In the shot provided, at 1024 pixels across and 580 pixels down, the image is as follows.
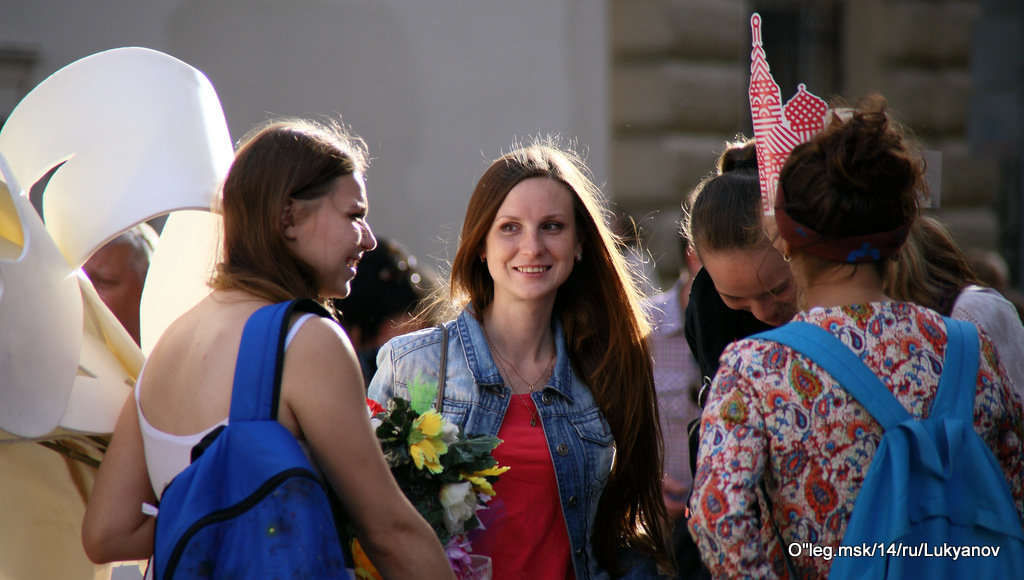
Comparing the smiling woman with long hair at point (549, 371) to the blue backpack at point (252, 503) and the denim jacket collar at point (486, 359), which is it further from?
the blue backpack at point (252, 503)

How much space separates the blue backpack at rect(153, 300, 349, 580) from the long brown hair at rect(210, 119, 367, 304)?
0.71 ft

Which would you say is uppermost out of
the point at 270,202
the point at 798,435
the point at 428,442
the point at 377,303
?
the point at 270,202

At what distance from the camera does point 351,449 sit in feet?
6.31

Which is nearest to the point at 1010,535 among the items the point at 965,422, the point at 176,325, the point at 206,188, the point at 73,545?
the point at 965,422

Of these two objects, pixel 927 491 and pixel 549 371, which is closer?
pixel 927 491

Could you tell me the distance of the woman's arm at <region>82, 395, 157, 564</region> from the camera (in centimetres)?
206

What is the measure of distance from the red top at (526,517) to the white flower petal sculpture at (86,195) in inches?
39.1

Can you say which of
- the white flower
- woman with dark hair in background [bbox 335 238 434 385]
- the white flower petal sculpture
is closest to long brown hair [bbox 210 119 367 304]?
the white flower petal sculpture

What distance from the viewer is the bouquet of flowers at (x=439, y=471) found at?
2289 mm

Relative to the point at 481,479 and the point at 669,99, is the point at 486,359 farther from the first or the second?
the point at 669,99

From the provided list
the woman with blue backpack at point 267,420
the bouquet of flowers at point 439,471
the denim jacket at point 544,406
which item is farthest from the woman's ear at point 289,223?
the denim jacket at point 544,406

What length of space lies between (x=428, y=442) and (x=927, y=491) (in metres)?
1.03

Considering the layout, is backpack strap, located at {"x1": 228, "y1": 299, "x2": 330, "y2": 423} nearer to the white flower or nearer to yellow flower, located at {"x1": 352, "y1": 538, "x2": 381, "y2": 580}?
yellow flower, located at {"x1": 352, "y1": 538, "x2": 381, "y2": 580}

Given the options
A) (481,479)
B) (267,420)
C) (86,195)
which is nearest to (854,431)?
(481,479)
